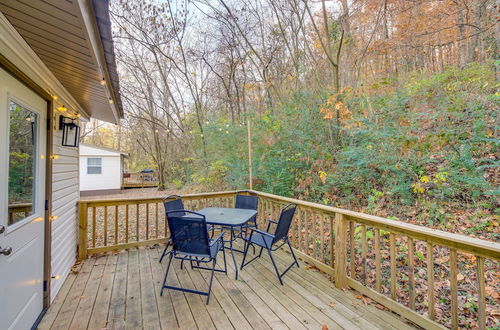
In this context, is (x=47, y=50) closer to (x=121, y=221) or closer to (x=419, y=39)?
(x=121, y=221)

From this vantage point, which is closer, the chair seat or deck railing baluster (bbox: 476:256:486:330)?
deck railing baluster (bbox: 476:256:486:330)

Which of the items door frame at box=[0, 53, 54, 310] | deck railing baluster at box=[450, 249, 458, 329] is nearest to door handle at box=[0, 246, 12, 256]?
door frame at box=[0, 53, 54, 310]

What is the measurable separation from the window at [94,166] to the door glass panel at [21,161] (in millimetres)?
12247

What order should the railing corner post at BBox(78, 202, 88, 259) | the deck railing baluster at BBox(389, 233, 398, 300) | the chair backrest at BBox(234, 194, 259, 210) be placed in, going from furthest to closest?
the chair backrest at BBox(234, 194, 259, 210)
the railing corner post at BBox(78, 202, 88, 259)
the deck railing baluster at BBox(389, 233, 398, 300)

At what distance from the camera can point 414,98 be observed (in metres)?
4.48

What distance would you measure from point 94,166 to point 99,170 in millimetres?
328

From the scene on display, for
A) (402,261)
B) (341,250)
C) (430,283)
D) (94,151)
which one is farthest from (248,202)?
(94,151)

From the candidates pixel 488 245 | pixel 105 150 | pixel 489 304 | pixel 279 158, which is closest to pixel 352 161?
pixel 279 158

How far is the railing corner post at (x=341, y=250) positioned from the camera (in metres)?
A: 2.62

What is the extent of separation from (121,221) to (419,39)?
10.3 m

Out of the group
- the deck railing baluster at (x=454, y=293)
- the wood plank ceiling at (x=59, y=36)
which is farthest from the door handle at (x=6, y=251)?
the deck railing baluster at (x=454, y=293)

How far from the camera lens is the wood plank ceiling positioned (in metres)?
1.29

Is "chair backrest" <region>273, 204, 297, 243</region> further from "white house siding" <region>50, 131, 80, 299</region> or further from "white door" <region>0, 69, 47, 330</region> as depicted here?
"white house siding" <region>50, 131, 80, 299</region>

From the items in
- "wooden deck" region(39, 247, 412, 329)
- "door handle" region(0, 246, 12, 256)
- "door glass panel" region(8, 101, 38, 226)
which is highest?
"door glass panel" region(8, 101, 38, 226)
